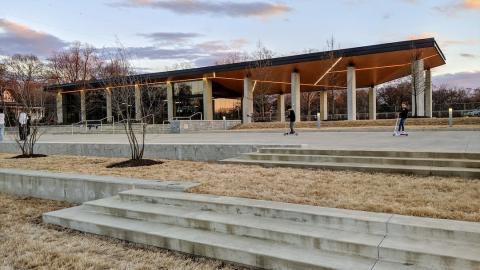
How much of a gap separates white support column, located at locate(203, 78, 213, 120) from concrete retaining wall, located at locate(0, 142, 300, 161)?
2437 cm

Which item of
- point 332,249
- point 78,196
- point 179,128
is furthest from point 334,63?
point 332,249

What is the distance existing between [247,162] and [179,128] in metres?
19.4

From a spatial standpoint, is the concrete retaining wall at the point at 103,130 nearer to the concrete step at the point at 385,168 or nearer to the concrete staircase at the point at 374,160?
the concrete staircase at the point at 374,160

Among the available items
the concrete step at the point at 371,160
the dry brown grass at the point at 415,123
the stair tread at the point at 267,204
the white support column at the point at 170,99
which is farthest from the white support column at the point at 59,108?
the stair tread at the point at 267,204

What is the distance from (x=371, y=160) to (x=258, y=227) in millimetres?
4631

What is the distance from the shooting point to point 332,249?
4602 millimetres

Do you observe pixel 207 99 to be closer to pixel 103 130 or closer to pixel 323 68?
pixel 103 130

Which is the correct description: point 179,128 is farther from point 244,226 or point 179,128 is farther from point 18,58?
point 18,58

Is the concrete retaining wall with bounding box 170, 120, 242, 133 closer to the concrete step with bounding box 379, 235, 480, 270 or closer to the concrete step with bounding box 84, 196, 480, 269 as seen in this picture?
the concrete step with bounding box 84, 196, 480, 269

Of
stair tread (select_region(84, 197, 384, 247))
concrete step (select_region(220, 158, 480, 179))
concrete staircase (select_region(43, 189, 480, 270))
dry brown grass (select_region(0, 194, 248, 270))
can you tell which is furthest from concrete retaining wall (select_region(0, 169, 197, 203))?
concrete step (select_region(220, 158, 480, 179))

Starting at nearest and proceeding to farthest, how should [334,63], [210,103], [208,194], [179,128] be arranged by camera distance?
[208,194] → [179,128] → [334,63] → [210,103]

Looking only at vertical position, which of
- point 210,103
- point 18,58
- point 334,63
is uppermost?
point 18,58

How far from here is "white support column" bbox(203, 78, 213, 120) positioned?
4056cm

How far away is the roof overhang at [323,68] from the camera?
28.8 meters
